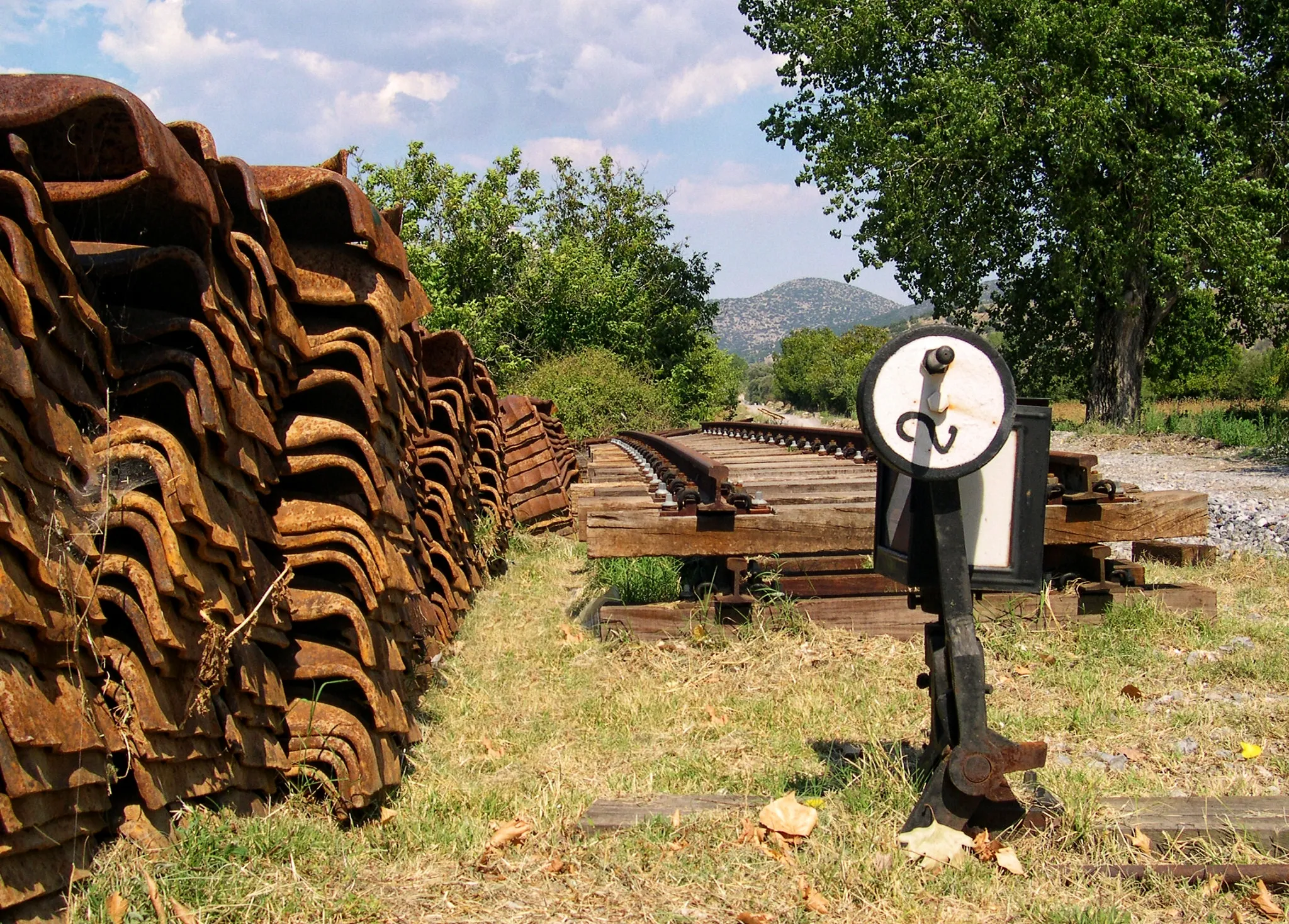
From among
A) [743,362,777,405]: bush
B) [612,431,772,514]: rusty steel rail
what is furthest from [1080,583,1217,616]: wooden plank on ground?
[743,362,777,405]: bush

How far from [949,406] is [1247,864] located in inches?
60.1

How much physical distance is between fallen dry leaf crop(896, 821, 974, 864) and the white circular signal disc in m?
1.03

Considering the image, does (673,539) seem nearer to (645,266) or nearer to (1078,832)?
(1078,832)

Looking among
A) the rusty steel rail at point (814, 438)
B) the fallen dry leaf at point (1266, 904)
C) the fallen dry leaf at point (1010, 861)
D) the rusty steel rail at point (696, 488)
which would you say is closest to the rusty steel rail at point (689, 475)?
the rusty steel rail at point (696, 488)

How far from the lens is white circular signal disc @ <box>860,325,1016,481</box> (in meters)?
2.84

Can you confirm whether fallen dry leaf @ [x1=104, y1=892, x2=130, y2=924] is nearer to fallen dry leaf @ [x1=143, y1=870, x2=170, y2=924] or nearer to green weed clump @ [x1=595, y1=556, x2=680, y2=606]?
fallen dry leaf @ [x1=143, y1=870, x2=170, y2=924]

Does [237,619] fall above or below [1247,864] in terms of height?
above

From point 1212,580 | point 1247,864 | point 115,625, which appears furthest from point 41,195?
point 1212,580

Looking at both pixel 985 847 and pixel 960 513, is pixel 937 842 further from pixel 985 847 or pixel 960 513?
pixel 960 513

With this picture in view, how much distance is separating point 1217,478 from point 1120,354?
14.3m

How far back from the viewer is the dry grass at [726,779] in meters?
2.69

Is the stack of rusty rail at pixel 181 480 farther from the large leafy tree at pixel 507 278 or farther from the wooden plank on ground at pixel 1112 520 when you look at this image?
the large leafy tree at pixel 507 278

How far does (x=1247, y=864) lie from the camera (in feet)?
9.12

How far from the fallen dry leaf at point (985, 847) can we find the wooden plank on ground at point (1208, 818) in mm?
391
